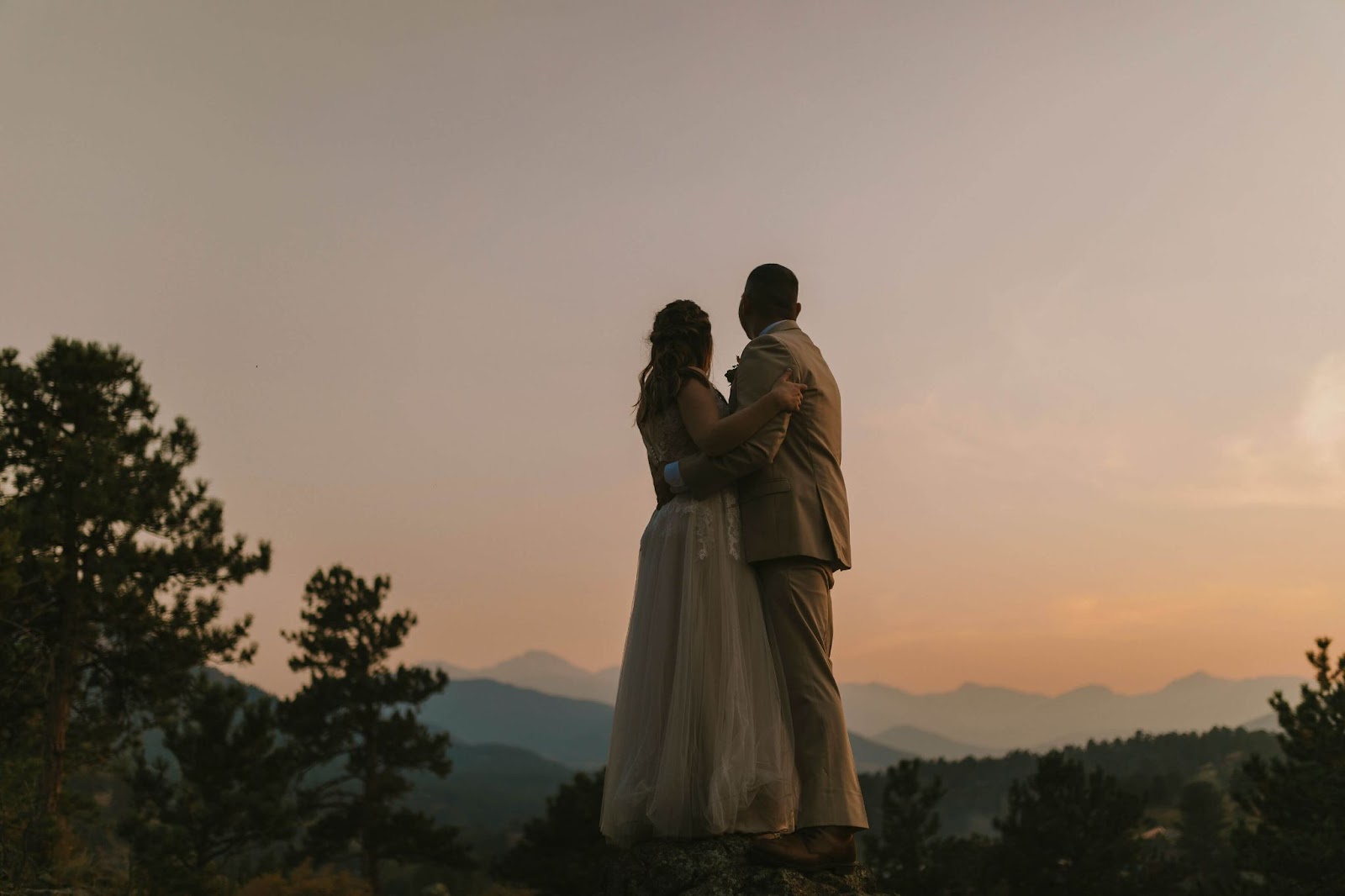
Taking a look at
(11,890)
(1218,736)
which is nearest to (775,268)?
(11,890)

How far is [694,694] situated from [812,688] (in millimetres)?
596

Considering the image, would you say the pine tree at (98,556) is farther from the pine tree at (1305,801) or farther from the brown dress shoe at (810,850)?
the pine tree at (1305,801)

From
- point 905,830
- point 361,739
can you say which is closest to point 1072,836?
point 905,830

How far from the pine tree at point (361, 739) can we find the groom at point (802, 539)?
95.0 feet

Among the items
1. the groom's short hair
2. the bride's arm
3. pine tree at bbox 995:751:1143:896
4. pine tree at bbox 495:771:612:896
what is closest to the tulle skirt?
the bride's arm

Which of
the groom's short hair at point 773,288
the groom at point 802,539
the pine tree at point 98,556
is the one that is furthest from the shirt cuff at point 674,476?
the pine tree at point 98,556

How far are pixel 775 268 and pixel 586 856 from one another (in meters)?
26.8

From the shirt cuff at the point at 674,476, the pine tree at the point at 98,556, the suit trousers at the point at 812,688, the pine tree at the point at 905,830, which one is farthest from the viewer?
the pine tree at the point at 905,830

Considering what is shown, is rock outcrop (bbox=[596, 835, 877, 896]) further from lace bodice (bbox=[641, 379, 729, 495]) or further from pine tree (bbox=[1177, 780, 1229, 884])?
pine tree (bbox=[1177, 780, 1229, 884])

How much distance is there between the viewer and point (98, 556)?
2217cm

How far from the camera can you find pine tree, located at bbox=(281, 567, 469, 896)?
3216 centimetres

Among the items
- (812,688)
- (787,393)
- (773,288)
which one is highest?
(773,288)

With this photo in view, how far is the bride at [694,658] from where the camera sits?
16.8ft

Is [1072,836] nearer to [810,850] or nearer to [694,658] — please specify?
[810,850]
